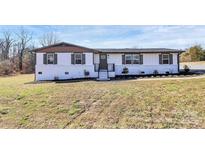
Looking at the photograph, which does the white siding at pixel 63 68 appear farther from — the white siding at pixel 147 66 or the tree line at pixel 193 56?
the tree line at pixel 193 56

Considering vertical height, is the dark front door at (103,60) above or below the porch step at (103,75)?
above

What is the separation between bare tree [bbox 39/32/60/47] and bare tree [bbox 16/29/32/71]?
1.16 meters

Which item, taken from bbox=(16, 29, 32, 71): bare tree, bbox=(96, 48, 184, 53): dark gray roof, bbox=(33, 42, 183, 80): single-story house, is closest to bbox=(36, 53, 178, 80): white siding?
bbox=(33, 42, 183, 80): single-story house

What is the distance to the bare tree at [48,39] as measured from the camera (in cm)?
1645

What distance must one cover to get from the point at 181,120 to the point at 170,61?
12.0m

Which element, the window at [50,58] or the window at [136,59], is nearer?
the window at [50,58]

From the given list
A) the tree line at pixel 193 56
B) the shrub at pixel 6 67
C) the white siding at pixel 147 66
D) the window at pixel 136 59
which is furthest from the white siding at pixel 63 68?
the tree line at pixel 193 56

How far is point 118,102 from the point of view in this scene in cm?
881

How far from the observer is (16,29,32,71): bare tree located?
14659 millimetres

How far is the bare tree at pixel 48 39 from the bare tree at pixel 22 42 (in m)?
1.16
